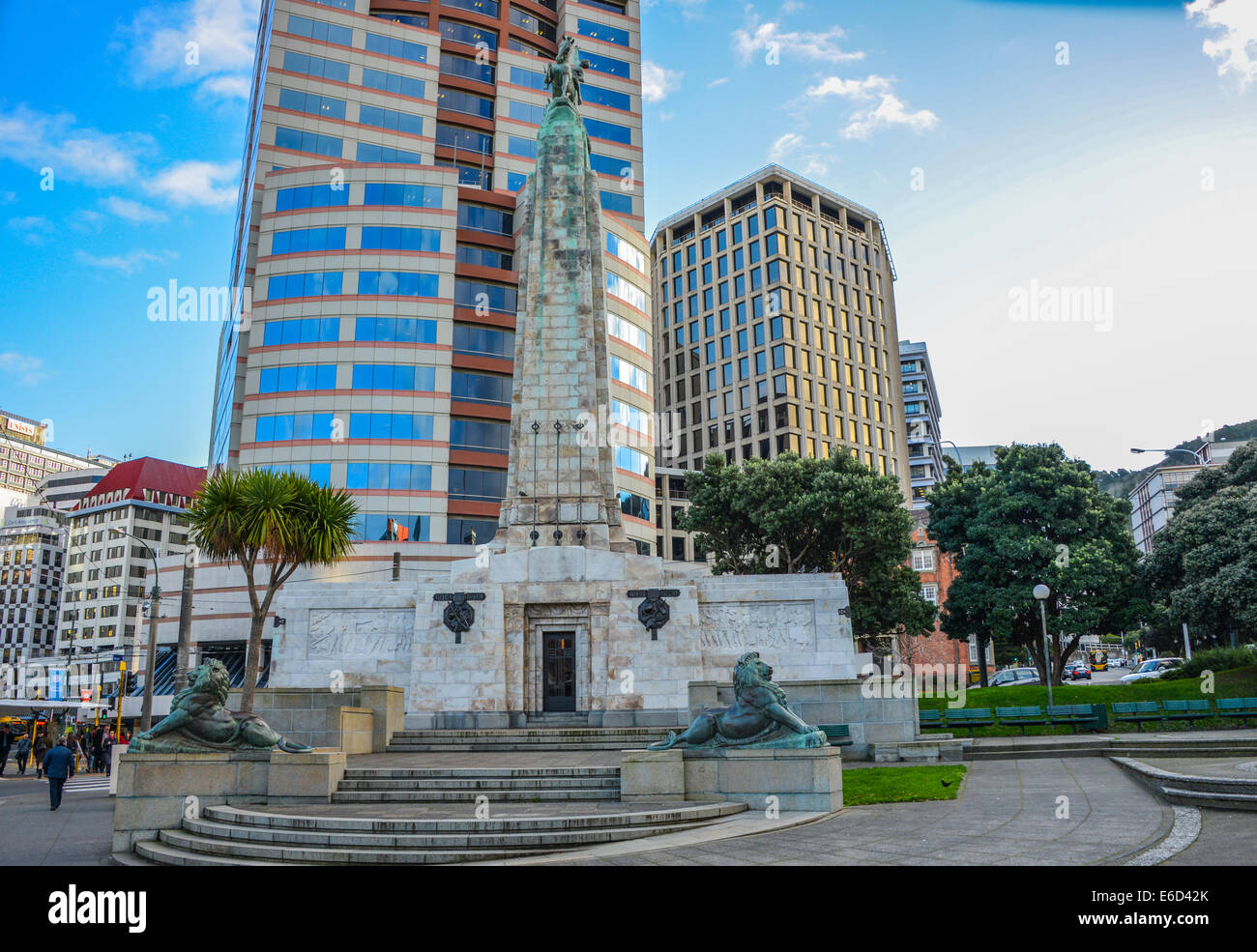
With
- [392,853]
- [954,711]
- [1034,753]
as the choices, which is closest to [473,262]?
[954,711]

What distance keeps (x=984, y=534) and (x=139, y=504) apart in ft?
338

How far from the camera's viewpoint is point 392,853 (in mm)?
10484

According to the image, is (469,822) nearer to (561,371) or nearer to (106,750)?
(561,371)

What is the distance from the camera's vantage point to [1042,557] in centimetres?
4359

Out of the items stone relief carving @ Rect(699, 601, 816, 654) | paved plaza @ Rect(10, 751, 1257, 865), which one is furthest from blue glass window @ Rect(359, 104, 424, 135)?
paved plaza @ Rect(10, 751, 1257, 865)

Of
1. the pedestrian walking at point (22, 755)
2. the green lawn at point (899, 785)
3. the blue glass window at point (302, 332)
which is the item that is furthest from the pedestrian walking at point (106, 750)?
the green lawn at point (899, 785)

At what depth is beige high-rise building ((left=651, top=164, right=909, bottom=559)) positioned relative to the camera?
95.2 meters

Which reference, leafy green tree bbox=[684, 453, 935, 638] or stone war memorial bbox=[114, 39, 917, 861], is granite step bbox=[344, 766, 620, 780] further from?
leafy green tree bbox=[684, 453, 935, 638]

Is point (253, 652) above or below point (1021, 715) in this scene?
above

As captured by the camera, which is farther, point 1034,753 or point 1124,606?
point 1124,606

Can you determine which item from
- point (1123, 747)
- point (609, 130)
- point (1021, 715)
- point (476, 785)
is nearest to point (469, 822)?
point (476, 785)

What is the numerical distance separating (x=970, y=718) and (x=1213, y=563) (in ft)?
62.1
